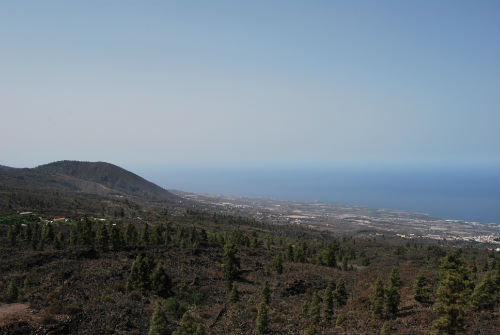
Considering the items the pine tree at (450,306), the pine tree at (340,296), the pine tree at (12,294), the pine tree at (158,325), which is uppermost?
the pine tree at (450,306)

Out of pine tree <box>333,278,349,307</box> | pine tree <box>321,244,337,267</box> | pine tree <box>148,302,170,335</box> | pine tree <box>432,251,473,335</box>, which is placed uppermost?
pine tree <box>432,251,473,335</box>

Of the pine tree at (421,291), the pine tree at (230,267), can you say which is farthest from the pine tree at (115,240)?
the pine tree at (421,291)

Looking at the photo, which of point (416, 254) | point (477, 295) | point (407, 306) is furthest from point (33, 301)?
point (416, 254)

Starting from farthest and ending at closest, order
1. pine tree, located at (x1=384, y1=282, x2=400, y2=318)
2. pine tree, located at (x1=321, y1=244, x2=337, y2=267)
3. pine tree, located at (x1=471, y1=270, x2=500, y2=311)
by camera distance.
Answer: pine tree, located at (x1=321, y1=244, x2=337, y2=267) < pine tree, located at (x1=384, y1=282, x2=400, y2=318) < pine tree, located at (x1=471, y1=270, x2=500, y2=311)

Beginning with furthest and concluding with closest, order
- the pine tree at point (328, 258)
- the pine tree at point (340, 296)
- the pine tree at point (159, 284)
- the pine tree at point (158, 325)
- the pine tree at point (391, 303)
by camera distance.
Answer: the pine tree at point (328, 258), the pine tree at point (340, 296), the pine tree at point (159, 284), the pine tree at point (391, 303), the pine tree at point (158, 325)

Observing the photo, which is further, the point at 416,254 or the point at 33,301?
the point at 416,254

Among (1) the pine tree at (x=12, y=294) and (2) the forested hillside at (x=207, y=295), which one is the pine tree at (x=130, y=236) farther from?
(1) the pine tree at (x=12, y=294)

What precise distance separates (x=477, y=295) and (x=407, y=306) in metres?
7.29

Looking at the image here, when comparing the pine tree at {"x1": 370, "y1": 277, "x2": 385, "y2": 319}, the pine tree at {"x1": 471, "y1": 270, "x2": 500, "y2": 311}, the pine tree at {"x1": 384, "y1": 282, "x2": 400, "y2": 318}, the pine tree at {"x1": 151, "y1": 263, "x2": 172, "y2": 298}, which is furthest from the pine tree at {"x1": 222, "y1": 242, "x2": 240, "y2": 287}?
the pine tree at {"x1": 471, "y1": 270, "x2": 500, "y2": 311}

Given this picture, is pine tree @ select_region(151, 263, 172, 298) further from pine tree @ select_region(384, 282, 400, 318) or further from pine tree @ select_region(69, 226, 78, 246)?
pine tree @ select_region(69, 226, 78, 246)

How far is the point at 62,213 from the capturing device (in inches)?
4264

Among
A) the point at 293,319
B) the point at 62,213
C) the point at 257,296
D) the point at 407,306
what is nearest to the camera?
the point at 293,319

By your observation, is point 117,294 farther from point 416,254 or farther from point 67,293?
point 416,254

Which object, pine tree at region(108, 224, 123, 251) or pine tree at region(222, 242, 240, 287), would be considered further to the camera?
→ pine tree at region(108, 224, 123, 251)
